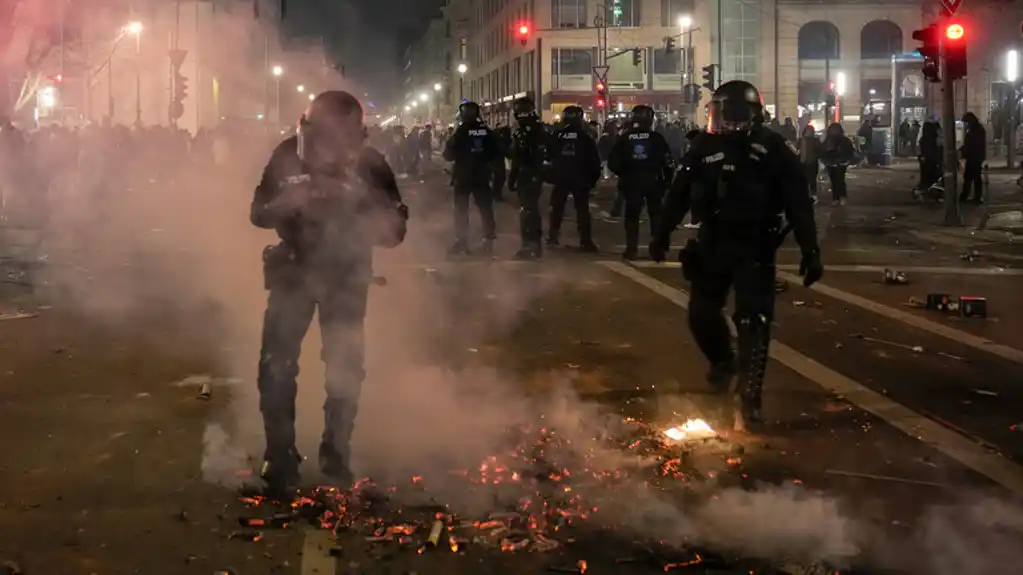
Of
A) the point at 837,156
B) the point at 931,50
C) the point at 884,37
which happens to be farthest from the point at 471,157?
the point at 884,37

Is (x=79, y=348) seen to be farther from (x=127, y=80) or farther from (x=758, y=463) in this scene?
(x=127, y=80)

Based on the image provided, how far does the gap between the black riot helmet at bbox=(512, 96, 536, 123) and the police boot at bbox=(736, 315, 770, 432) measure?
8918 mm

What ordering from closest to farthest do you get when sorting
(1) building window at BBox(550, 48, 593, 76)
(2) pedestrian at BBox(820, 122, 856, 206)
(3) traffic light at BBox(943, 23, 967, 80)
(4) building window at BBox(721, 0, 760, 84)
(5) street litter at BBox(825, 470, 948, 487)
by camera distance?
1. (5) street litter at BBox(825, 470, 948, 487)
2. (3) traffic light at BBox(943, 23, 967, 80)
3. (2) pedestrian at BBox(820, 122, 856, 206)
4. (4) building window at BBox(721, 0, 760, 84)
5. (1) building window at BBox(550, 48, 593, 76)

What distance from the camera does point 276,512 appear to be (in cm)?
474

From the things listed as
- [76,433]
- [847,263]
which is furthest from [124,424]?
[847,263]

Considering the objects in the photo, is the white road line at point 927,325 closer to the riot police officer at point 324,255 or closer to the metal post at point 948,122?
the riot police officer at point 324,255

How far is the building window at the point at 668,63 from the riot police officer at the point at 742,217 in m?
60.3

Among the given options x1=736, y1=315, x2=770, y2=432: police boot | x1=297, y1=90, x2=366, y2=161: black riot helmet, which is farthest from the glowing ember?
x1=297, y1=90, x2=366, y2=161: black riot helmet

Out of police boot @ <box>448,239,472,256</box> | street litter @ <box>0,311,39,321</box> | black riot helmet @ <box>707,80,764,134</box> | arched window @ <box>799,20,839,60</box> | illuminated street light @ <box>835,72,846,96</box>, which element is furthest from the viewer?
arched window @ <box>799,20,839,60</box>

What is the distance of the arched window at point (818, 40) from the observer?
6341 cm

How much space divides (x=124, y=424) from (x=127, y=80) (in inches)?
2200

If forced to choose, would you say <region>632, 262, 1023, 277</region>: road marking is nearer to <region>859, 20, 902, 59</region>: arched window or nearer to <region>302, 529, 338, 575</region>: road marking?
<region>302, 529, 338, 575</region>: road marking

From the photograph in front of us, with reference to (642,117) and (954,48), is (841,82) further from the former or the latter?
(642,117)

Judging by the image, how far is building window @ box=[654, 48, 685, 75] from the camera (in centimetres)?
6494
